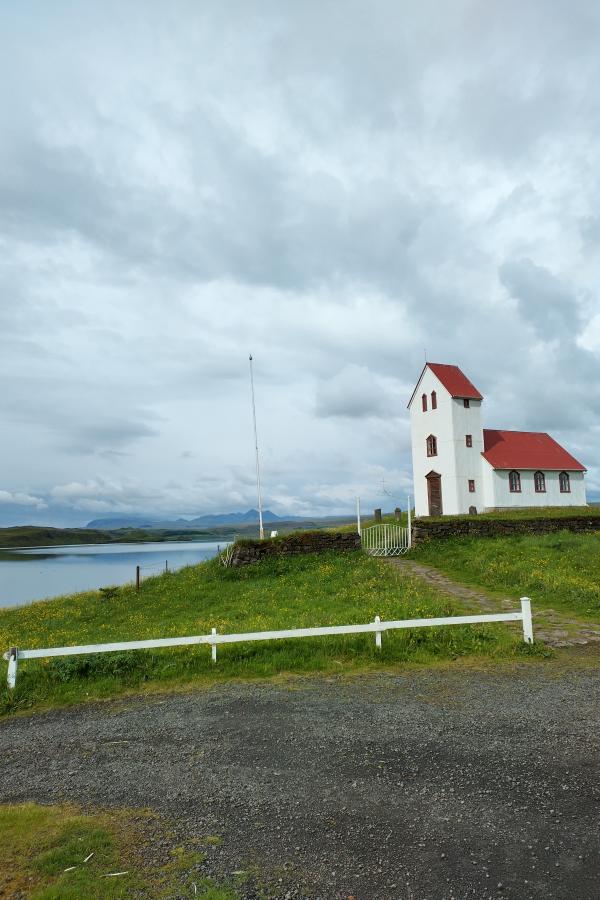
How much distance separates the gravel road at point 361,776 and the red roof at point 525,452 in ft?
126

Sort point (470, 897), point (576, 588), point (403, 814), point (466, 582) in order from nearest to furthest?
point (470, 897) → point (403, 814) → point (576, 588) → point (466, 582)

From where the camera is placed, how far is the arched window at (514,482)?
47.1 metres

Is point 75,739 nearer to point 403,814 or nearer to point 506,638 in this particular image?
point 403,814

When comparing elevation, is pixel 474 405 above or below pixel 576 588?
above

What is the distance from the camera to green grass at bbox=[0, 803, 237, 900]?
15.2 feet

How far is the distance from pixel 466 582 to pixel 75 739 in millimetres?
16698

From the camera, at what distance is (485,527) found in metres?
31.0

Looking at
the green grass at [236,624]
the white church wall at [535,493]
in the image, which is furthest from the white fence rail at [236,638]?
the white church wall at [535,493]

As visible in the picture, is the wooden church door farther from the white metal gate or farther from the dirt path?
the dirt path

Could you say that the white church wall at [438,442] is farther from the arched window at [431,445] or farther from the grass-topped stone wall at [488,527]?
the grass-topped stone wall at [488,527]

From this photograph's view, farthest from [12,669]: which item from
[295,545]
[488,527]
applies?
[488,527]

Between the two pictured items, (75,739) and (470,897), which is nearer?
(470,897)

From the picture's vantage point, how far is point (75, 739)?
845 centimetres

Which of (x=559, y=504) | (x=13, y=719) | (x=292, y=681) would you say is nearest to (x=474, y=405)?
(x=559, y=504)
